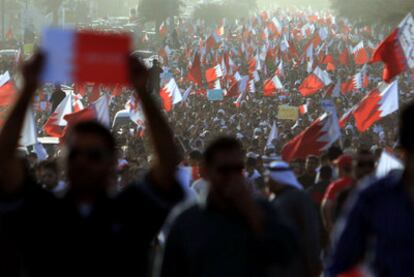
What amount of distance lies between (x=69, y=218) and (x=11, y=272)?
0.76 metres

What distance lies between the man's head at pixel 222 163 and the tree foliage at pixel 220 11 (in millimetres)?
106144

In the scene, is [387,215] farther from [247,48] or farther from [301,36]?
[301,36]

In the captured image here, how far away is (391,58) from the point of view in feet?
53.9

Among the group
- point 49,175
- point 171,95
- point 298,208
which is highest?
point 298,208

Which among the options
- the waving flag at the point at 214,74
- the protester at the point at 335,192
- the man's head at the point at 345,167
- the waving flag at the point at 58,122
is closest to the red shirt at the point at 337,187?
the protester at the point at 335,192

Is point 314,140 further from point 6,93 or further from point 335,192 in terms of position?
point 6,93

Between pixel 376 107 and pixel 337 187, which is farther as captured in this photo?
pixel 376 107

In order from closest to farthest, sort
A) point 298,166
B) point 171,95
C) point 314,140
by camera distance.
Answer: point 298,166 < point 314,140 < point 171,95

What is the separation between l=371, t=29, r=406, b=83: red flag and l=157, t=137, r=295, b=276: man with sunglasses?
38.5 feet

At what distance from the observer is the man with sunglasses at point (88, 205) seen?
4.31 meters

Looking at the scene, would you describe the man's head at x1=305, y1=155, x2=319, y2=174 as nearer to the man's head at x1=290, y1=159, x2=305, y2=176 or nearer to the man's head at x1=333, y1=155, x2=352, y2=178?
the man's head at x1=290, y1=159, x2=305, y2=176

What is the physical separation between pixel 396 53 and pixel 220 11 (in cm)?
9756

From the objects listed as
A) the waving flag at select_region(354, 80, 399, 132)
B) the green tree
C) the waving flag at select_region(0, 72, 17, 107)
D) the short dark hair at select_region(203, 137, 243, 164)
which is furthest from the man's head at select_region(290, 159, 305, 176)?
the green tree

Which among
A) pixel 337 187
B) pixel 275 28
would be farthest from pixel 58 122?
pixel 275 28
